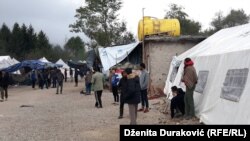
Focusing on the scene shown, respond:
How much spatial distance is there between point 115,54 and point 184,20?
97.5 ft

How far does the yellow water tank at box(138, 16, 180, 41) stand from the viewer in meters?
27.6

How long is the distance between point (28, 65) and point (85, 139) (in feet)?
114

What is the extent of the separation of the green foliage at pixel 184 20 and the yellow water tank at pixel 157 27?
26.3 meters

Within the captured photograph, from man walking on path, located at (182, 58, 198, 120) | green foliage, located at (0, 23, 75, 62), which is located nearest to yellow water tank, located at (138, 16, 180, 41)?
man walking on path, located at (182, 58, 198, 120)

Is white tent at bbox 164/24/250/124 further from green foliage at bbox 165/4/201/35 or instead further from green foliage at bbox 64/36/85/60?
green foliage at bbox 64/36/85/60

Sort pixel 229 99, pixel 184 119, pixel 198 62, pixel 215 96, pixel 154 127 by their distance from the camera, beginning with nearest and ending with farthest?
pixel 154 127 < pixel 229 99 < pixel 215 96 < pixel 184 119 < pixel 198 62

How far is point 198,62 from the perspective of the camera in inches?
653

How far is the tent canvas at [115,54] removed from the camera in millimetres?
27938

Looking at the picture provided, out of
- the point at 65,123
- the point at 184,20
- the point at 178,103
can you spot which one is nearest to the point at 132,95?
the point at 178,103

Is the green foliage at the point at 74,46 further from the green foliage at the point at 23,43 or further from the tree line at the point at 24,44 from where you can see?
the green foliage at the point at 23,43

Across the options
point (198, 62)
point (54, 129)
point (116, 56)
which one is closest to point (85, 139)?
point (54, 129)

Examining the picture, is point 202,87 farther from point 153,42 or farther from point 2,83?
point 2,83

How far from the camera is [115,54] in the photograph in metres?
28.8

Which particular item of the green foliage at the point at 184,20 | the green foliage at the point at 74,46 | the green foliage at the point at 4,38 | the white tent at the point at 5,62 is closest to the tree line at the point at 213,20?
the green foliage at the point at 184,20
